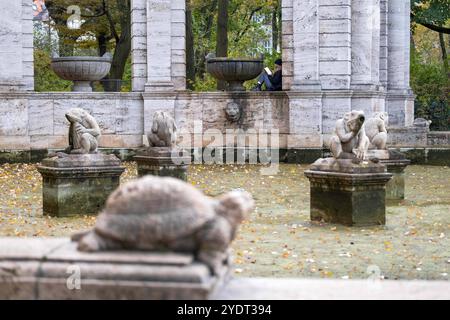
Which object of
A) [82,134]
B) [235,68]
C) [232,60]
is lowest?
[82,134]

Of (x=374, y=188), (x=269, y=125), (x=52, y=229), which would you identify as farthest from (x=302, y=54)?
(x=52, y=229)

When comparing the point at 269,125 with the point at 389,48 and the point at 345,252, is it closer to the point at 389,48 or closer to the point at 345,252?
the point at 389,48

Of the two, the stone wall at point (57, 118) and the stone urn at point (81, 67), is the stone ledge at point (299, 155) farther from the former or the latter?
the stone urn at point (81, 67)

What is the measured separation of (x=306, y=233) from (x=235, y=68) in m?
11.1

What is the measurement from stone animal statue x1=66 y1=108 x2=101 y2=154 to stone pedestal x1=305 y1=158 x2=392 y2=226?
335 cm

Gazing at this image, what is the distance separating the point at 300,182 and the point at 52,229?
701cm

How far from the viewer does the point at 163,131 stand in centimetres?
1423

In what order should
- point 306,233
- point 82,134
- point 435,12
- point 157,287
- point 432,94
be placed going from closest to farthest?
point 157,287
point 306,233
point 82,134
point 435,12
point 432,94

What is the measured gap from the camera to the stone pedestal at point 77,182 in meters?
12.1

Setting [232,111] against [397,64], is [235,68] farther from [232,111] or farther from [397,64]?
[397,64]

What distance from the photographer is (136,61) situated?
21.3 meters

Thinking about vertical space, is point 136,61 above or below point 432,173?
above

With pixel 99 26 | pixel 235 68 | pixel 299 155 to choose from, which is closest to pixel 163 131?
pixel 299 155

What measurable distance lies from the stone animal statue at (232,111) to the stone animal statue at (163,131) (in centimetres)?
657
